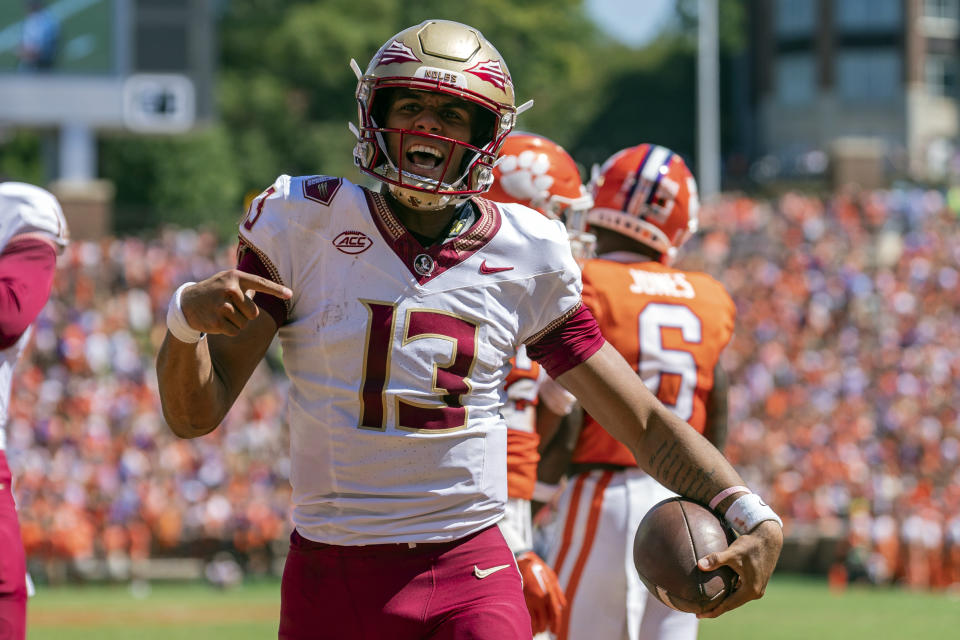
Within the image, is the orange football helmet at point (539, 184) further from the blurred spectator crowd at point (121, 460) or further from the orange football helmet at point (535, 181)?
the blurred spectator crowd at point (121, 460)

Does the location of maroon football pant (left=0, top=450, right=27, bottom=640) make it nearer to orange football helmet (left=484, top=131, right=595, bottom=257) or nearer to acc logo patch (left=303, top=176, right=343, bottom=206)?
acc logo patch (left=303, top=176, right=343, bottom=206)

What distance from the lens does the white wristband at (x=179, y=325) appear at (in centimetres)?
312

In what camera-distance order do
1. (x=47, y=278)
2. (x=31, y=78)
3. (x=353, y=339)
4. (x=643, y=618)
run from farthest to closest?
1. (x=31, y=78)
2. (x=643, y=618)
3. (x=47, y=278)
4. (x=353, y=339)

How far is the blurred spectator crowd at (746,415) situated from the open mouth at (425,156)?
13.4 meters

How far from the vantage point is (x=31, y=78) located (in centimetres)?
2422

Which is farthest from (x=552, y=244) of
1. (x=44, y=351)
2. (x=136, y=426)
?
(x=44, y=351)

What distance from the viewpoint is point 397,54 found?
11.7ft

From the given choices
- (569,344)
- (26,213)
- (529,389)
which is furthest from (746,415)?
(569,344)

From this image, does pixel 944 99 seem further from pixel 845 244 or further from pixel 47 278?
pixel 47 278

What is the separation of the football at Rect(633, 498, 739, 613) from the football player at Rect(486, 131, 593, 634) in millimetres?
767

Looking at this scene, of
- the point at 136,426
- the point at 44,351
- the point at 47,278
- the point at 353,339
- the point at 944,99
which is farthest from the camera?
the point at 944,99

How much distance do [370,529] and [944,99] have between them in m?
52.5

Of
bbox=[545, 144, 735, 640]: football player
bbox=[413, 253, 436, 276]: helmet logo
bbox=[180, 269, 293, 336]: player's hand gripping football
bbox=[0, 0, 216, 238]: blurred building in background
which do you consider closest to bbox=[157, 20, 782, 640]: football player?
bbox=[413, 253, 436, 276]: helmet logo

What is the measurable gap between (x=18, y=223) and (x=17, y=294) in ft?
0.94
